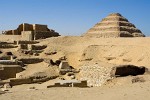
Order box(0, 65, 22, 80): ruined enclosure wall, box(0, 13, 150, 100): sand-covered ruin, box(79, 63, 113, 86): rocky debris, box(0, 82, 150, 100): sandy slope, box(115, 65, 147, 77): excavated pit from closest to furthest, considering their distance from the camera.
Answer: box(0, 82, 150, 100): sandy slope, box(0, 13, 150, 100): sand-covered ruin, box(115, 65, 147, 77): excavated pit, box(79, 63, 113, 86): rocky debris, box(0, 65, 22, 80): ruined enclosure wall

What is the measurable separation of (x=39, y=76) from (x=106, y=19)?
111ft

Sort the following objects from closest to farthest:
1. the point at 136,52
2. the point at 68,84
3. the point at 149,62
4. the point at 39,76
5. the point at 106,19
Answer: the point at 68,84
the point at 39,76
the point at 149,62
the point at 136,52
the point at 106,19

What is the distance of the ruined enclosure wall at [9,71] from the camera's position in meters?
22.1

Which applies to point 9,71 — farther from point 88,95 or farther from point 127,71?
point 88,95

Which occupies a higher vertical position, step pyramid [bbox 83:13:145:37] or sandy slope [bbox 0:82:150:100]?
step pyramid [bbox 83:13:145:37]

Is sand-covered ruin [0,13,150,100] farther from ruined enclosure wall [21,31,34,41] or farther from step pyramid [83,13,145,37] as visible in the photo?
step pyramid [83,13,145,37]

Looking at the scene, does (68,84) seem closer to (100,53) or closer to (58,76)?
(58,76)

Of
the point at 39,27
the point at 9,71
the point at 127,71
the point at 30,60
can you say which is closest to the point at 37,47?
the point at 30,60

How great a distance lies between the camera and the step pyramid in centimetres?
4889

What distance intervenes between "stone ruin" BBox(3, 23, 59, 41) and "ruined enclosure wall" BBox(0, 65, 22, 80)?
45.4 feet

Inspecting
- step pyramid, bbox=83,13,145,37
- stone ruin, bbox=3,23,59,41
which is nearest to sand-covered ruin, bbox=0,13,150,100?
stone ruin, bbox=3,23,59,41

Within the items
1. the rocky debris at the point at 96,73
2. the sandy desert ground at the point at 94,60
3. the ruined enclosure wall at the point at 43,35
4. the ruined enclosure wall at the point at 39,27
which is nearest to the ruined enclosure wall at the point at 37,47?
the sandy desert ground at the point at 94,60

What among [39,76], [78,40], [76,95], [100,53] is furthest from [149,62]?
[76,95]

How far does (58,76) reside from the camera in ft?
75.4
